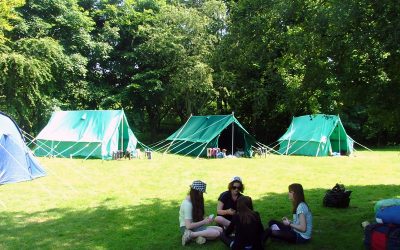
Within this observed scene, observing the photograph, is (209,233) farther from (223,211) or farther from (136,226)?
(136,226)

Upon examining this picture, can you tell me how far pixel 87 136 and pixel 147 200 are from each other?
967cm

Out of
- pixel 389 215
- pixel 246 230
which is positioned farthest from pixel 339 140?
pixel 246 230

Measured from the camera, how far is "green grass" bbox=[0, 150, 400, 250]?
5.89 metres

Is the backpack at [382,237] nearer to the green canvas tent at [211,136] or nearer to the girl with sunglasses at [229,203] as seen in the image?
the girl with sunglasses at [229,203]

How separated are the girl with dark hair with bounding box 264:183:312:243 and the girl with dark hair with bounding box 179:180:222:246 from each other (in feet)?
2.62

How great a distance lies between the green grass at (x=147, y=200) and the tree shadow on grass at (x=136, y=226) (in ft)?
0.05

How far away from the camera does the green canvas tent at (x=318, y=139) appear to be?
19.6 meters

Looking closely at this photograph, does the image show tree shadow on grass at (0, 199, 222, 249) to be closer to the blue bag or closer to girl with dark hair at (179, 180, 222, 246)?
girl with dark hair at (179, 180, 222, 246)

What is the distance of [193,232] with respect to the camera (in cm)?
551

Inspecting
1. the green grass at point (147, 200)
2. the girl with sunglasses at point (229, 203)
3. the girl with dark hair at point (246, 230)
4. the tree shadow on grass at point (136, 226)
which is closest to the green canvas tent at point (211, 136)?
the green grass at point (147, 200)

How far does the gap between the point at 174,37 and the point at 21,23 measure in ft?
28.0

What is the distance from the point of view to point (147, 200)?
8.59 meters

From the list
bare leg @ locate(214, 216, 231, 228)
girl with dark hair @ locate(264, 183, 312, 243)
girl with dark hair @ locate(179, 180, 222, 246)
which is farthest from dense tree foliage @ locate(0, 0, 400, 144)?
girl with dark hair @ locate(264, 183, 312, 243)

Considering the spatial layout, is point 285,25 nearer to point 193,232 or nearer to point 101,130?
point 193,232
